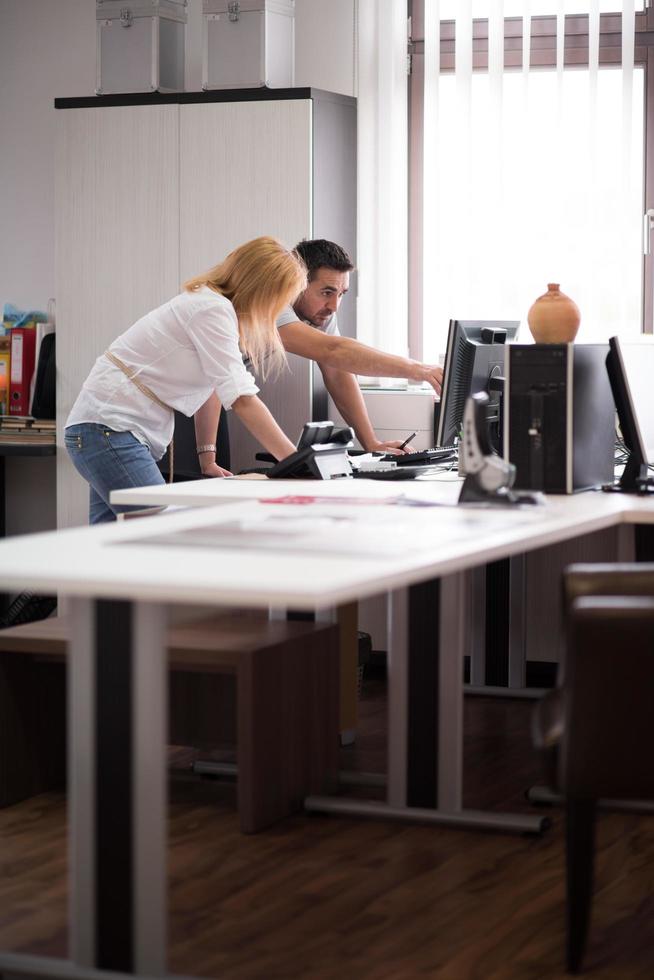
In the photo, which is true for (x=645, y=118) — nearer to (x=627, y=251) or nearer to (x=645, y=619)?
(x=627, y=251)

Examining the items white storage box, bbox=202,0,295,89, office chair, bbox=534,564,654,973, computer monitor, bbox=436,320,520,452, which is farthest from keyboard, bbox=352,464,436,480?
white storage box, bbox=202,0,295,89

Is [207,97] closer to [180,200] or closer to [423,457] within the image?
[180,200]

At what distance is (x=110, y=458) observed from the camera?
3.81 meters

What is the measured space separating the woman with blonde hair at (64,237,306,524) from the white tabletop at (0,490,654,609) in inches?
32.1

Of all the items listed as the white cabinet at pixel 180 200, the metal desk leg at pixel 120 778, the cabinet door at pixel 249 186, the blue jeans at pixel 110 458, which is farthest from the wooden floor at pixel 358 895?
the white cabinet at pixel 180 200

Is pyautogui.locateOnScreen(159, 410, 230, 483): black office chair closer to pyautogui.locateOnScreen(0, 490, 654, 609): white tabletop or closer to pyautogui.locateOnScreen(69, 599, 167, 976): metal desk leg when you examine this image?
pyautogui.locateOnScreen(0, 490, 654, 609): white tabletop

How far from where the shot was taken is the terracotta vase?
3.48m

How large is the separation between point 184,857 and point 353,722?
916 mm

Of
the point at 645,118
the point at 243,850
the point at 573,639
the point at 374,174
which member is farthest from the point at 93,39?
the point at 573,639

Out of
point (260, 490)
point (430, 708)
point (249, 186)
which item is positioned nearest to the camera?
point (430, 708)

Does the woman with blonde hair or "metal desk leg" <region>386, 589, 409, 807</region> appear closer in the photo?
"metal desk leg" <region>386, 589, 409, 807</region>

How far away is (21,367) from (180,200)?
0.99 meters

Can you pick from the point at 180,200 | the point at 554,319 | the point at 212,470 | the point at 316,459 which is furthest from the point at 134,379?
the point at 180,200

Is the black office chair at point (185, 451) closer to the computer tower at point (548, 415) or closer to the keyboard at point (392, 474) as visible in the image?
the keyboard at point (392, 474)
